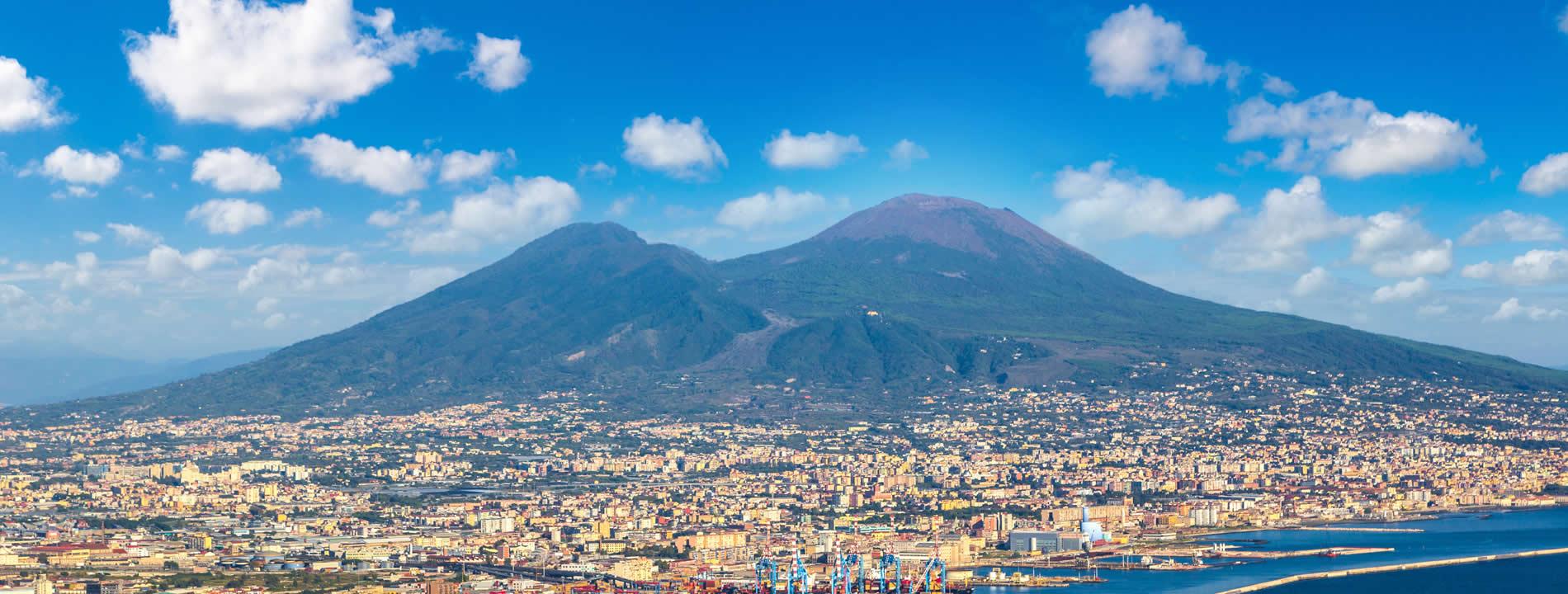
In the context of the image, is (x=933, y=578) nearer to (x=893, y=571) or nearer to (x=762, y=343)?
(x=893, y=571)

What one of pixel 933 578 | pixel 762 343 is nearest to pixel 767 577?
pixel 933 578

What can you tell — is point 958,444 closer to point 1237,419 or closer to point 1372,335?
point 1237,419

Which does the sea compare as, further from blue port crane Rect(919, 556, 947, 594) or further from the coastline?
blue port crane Rect(919, 556, 947, 594)

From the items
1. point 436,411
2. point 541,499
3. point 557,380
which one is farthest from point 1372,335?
point 541,499

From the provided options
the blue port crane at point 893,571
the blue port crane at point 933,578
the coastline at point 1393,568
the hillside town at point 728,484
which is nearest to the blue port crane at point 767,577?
the hillside town at point 728,484

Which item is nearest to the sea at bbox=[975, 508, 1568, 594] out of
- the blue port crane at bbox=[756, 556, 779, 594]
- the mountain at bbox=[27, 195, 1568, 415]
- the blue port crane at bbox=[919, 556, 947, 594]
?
the blue port crane at bbox=[919, 556, 947, 594]

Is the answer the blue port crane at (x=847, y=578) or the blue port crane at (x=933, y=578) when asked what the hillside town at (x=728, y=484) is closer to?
the blue port crane at (x=933, y=578)
